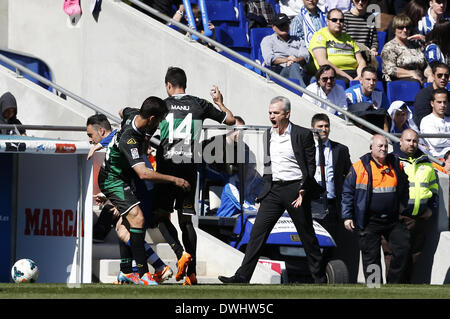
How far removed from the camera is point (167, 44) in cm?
1638

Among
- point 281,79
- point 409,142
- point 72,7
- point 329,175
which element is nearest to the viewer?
point 409,142

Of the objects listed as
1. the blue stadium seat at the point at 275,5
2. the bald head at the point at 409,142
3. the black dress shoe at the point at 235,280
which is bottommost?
the black dress shoe at the point at 235,280

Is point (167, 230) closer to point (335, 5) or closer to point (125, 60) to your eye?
point (125, 60)

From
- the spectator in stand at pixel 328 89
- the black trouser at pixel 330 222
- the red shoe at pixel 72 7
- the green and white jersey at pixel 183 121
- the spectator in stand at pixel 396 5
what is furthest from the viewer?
the spectator in stand at pixel 396 5

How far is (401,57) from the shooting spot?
16844 millimetres

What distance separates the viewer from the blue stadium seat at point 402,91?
53.3ft

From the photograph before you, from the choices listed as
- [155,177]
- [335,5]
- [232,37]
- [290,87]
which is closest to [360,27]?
[335,5]

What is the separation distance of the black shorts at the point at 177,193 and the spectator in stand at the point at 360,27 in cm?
733

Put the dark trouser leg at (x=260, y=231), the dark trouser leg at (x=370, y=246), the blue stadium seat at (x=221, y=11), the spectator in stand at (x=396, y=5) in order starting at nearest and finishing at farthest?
the dark trouser leg at (x=260, y=231)
the dark trouser leg at (x=370, y=246)
the blue stadium seat at (x=221, y=11)
the spectator in stand at (x=396, y=5)

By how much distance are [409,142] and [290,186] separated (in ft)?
7.46

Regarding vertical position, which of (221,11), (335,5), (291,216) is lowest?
(291,216)

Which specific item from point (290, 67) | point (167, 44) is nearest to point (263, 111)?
point (290, 67)

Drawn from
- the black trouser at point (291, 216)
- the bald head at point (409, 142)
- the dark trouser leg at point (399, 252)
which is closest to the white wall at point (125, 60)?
the bald head at point (409, 142)

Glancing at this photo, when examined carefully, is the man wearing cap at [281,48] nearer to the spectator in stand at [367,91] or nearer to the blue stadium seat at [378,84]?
the blue stadium seat at [378,84]
